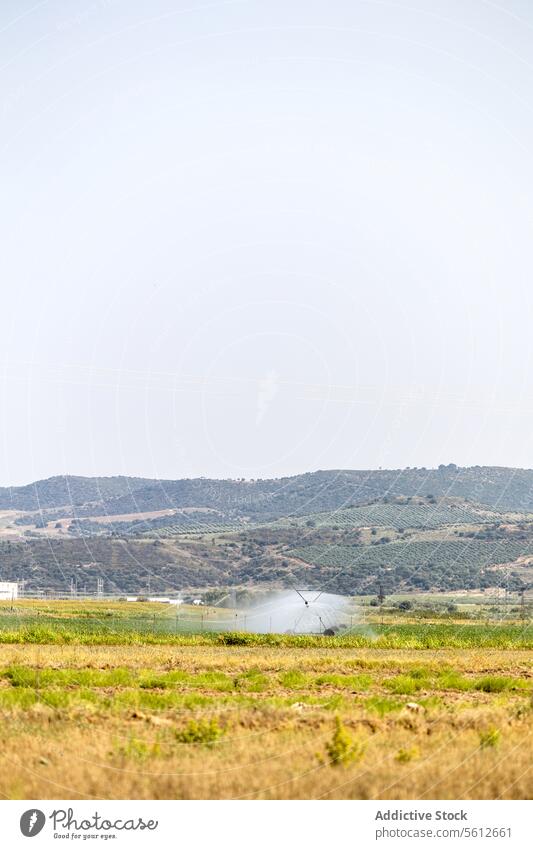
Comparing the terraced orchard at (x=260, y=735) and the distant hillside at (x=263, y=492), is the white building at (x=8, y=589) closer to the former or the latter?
the distant hillside at (x=263, y=492)

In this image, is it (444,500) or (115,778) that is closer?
(115,778)

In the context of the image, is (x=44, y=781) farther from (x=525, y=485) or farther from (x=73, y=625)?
(x=525, y=485)

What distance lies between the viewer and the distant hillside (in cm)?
6347

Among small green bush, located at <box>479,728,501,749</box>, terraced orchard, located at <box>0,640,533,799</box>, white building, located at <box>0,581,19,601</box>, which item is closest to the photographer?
terraced orchard, located at <box>0,640,533,799</box>

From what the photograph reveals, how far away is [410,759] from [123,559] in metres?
120

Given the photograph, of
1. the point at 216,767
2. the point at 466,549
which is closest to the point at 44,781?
the point at 216,767

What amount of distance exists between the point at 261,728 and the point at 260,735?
5.59 feet

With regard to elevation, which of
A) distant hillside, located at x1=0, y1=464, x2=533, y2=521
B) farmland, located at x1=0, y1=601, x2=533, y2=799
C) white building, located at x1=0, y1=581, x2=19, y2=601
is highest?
distant hillside, located at x1=0, y1=464, x2=533, y2=521

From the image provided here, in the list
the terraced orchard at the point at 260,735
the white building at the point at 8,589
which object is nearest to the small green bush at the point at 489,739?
the terraced orchard at the point at 260,735

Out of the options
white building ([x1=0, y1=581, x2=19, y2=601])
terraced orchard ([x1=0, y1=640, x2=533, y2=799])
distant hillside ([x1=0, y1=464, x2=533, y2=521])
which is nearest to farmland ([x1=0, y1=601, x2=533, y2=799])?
terraced orchard ([x1=0, y1=640, x2=533, y2=799])

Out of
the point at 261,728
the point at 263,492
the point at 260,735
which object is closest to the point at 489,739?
the point at 260,735

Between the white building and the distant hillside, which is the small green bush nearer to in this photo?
the distant hillside

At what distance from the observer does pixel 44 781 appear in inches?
601

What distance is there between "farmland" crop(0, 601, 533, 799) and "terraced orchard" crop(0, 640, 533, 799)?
37 millimetres
